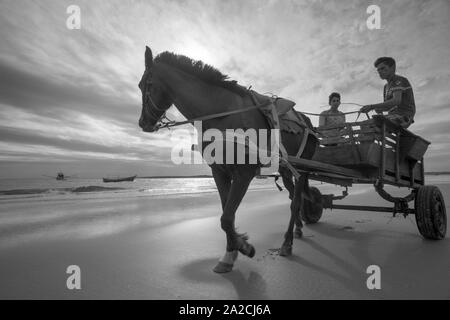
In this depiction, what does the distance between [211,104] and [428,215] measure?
13.8ft

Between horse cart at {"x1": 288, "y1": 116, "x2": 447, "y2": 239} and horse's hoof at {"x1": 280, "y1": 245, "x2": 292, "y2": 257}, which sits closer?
horse's hoof at {"x1": 280, "y1": 245, "x2": 292, "y2": 257}

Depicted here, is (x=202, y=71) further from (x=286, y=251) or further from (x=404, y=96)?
(x=404, y=96)

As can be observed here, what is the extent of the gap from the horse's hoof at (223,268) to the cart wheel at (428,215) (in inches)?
139

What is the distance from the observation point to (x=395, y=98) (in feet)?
15.2

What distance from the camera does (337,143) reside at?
15.8 feet

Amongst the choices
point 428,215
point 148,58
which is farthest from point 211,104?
point 428,215

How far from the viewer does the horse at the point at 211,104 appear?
10.5ft

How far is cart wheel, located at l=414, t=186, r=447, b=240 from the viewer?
14.7ft

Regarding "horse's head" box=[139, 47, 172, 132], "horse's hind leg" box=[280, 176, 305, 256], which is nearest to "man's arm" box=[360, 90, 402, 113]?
"horse's hind leg" box=[280, 176, 305, 256]

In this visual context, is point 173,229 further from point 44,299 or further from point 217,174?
point 44,299

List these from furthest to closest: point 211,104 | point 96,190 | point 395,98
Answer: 1. point 96,190
2. point 395,98
3. point 211,104

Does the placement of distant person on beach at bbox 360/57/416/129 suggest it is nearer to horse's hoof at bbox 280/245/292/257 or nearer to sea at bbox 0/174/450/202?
horse's hoof at bbox 280/245/292/257
